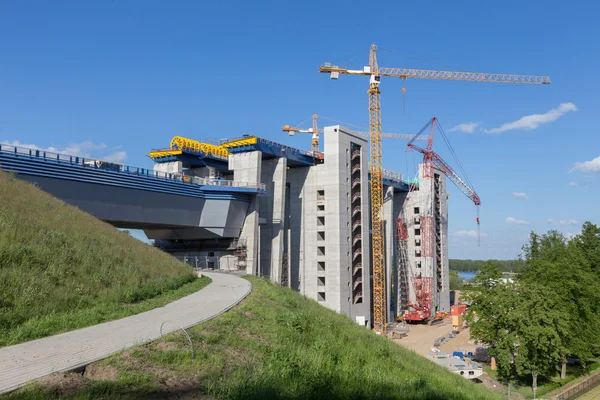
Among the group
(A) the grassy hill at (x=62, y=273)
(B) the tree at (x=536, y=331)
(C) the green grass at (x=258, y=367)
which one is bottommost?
(B) the tree at (x=536, y=331)

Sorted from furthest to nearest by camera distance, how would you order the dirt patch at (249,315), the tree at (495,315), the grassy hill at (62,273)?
the tree at (495,315), the dirt patch at (249,315), the grassy hill at (62,273)

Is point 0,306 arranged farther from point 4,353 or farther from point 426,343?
point 426,343

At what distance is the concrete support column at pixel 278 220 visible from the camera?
66625 millimetres

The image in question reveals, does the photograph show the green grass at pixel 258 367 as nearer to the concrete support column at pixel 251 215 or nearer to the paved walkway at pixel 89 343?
the paved walkway at pixel 89 343

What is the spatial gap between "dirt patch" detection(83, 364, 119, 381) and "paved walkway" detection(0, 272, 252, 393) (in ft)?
0.84

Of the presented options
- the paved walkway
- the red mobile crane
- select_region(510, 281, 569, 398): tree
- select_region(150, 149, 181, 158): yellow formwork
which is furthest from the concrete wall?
the paved walkway

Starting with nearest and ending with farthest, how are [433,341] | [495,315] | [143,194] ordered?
1. [495,315]
2. [143,194]
3. [433,341]

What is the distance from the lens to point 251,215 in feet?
205

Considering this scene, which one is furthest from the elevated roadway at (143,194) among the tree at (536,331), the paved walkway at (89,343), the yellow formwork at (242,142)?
the tree at (536,331)

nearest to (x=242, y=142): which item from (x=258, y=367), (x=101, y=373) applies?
(x=258, y=367)

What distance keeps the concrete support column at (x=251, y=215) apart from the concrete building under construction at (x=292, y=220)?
0.13m

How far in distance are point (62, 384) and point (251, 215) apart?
171 ft

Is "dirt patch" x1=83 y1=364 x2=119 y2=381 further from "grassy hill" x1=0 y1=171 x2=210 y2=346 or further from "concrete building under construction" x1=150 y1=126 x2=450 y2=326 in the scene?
"concrete building under construction" x1=150 y1=126 x2=450 y2=326

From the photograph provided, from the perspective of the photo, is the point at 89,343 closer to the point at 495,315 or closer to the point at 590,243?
the point at 495,315
